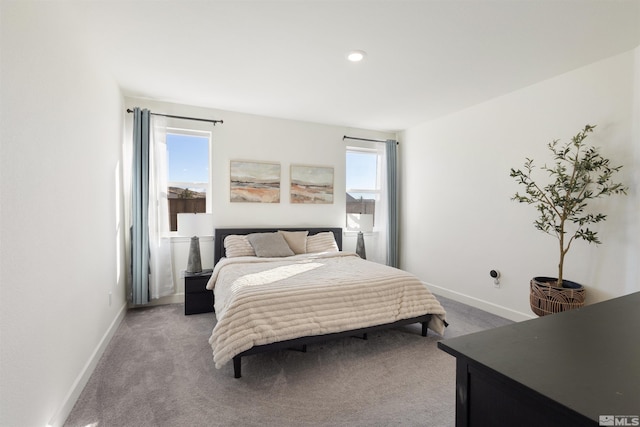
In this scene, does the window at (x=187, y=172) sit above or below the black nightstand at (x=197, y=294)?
above

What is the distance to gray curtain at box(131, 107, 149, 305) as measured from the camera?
3471 millimetres

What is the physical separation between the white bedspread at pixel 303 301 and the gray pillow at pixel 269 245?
457mm

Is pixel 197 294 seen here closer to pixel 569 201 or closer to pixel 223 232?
pixel 223 232

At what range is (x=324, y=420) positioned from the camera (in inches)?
68.2

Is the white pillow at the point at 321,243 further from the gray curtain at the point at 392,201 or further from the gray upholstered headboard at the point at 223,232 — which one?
the gray curtain at the point at 392,201

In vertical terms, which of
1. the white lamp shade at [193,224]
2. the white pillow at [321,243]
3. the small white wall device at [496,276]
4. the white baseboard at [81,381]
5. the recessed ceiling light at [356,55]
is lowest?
the white baseboard at [81,381]

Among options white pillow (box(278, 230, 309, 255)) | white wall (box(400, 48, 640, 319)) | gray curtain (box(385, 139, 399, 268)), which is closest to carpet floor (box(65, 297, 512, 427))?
white wall (box(400, 48, 640, 319))

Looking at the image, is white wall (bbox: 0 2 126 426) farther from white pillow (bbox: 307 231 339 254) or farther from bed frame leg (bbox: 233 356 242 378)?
white pillow (bbox: 307 231 339 254)

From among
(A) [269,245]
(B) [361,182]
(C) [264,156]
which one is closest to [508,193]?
(B) [361,182]

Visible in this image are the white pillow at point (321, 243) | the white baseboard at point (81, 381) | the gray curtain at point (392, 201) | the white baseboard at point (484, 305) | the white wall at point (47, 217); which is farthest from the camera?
the gray curtain at point (392, 201)

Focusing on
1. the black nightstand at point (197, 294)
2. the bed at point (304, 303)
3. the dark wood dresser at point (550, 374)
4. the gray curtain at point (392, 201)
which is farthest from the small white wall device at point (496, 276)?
the black nightstand at point (197, 294)

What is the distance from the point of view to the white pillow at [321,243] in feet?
13.7

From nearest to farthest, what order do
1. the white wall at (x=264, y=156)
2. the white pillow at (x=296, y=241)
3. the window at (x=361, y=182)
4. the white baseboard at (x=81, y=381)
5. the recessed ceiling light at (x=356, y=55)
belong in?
1. the white baseboard at (x=81, y=381)
2. the recessed ceiling light at (x=356, y=55)
3. the white wall at (x=264, y=156)
4. the white pillow at (x=296, y=241)
5. the window at (x=361, y=182)

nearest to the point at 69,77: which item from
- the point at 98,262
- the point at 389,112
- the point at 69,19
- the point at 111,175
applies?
the point at 69,19
